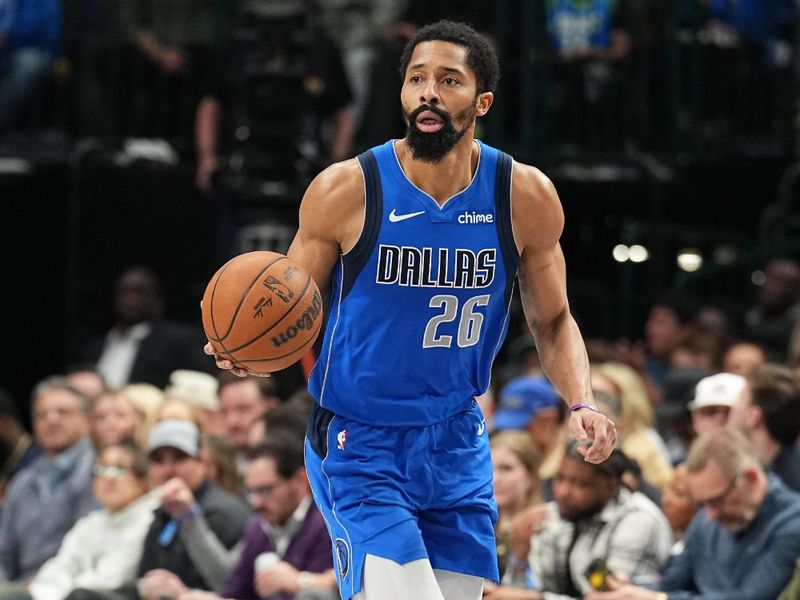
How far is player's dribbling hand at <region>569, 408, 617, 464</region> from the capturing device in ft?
15.8

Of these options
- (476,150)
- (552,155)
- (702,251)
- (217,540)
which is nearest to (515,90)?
(552,155)

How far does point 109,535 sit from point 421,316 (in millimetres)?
3531

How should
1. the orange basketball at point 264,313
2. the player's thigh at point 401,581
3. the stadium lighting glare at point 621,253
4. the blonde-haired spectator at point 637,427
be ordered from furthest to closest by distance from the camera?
the stadium lighting glare at point 621,253
the blonde-haired spectator at point 637,427
the orange basketball at point 264,313
the player's thigh at point 401,581

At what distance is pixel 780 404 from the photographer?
7.00 meters

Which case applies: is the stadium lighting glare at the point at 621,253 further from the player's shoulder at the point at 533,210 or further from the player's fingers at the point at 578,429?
the player's fingers at the point at 578,429

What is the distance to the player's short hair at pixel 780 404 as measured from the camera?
6996 millimetres

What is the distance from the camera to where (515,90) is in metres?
12.0

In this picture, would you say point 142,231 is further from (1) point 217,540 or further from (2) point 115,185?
(1) point 217,540

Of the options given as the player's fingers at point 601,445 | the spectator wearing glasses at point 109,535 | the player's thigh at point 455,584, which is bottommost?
the spectator wearing glasses at point 109,535

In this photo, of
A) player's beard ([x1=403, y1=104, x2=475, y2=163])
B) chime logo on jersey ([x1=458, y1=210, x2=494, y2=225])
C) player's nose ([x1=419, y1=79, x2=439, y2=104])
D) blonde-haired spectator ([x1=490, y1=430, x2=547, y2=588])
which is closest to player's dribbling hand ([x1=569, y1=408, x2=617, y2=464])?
chime logo on jersey ([x1=458, y1=210, x2=494, y2=225])

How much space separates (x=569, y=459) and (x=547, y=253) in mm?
1715

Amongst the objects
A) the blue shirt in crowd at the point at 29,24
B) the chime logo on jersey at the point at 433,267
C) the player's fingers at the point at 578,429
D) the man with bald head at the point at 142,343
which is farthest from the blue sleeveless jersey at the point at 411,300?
the blue shirt in crowd at the point at 29,24

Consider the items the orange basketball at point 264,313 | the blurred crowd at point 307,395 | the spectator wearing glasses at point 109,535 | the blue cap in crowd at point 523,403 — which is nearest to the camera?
the orange basketball at point 264,313

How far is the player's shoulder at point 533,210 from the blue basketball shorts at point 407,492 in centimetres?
60
